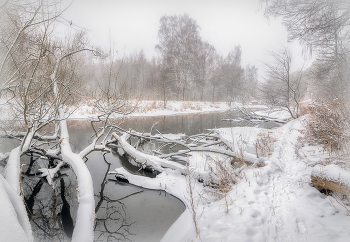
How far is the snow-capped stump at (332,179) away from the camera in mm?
1679

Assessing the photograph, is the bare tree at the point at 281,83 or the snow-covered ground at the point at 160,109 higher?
the bare tree at the point at 281,83

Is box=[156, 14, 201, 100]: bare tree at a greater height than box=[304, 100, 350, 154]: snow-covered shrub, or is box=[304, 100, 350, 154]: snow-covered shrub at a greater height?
box=[156, 14, 201, 100]: bare tree

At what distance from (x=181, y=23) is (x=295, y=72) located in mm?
14590

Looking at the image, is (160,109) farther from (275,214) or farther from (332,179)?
(332,179)

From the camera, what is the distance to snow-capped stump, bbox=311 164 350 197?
168 centimetres

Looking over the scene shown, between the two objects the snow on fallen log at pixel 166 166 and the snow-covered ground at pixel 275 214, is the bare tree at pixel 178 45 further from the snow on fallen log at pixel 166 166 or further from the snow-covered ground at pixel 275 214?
the snow-covered ground at pixel 275 214

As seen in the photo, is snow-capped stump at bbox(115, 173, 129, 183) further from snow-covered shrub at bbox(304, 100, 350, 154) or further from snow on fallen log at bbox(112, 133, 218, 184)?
snow-covered shrub at bbox(304, 100, 350, 154)

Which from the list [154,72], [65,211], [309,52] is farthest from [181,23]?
[65,211]

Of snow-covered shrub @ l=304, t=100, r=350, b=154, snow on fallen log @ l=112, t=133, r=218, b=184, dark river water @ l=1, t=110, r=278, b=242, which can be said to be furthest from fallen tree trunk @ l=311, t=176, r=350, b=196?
dark river water @ l=1, t=110, r=278, b=242

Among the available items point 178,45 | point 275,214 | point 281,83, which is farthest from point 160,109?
point 275,214

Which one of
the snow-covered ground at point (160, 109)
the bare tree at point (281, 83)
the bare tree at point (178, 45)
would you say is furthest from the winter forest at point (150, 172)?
the bare tree at point (178, 45)

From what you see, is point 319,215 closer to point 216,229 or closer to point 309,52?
point 216,229

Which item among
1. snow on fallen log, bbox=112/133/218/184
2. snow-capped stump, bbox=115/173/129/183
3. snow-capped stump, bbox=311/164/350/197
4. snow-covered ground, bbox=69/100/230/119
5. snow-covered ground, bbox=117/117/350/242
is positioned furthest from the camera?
snow-covered ground, bbox=69/100/230/119

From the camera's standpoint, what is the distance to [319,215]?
1.63 m
